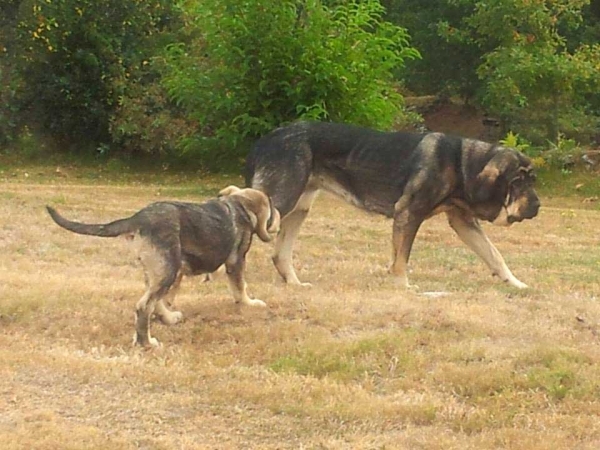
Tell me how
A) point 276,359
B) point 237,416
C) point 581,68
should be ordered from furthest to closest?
point 581,68, point 276,359, point 237,416

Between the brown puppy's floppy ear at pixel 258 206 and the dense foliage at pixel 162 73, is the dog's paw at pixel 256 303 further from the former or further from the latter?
the dense foliage at pixel 162 73

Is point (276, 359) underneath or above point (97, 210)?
above

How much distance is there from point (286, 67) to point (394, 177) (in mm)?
9902

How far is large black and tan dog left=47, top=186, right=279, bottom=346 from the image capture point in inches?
281

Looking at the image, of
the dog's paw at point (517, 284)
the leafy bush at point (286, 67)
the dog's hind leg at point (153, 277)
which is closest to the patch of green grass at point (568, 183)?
the leafy bush at point (286, 67)

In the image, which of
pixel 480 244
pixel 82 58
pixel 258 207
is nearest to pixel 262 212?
pixel 258 207

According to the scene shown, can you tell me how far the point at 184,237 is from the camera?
7.33 metres

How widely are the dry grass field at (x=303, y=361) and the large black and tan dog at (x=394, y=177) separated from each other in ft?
2.17

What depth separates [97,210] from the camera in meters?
15.6

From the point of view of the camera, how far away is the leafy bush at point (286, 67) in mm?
19219

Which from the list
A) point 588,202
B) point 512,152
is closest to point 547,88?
point 588,202

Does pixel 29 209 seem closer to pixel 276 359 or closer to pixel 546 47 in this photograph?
pixel 276 359

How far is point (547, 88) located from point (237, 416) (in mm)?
20229

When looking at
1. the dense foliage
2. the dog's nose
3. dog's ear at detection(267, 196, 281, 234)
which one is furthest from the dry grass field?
the dense foliage
